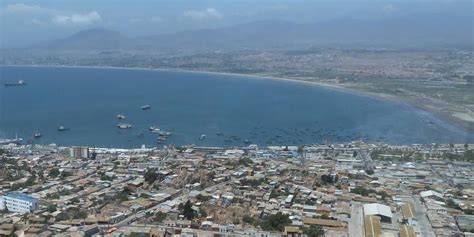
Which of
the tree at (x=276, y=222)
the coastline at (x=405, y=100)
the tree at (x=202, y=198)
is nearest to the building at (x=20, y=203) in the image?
the tree at (x=202, y=198)

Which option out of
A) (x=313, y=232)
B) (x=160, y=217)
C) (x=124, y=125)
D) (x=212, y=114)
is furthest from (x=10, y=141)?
(x=313, y=232)

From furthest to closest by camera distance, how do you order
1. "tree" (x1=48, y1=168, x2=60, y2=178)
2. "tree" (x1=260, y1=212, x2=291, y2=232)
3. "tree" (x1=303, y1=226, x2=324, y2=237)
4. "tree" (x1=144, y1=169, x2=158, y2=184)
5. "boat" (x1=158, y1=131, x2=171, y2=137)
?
"boat" (x1=158, y1=131, x2=171, y2=137) < "tree" (x1=48, y1=168, x2=60, y2=178) < "tree" (x1=144, y1=169, x2=158, y2=184) < "tree" (x1=260, y1=212, x2=291, y2=232) < "tree" (x1=303, y1=226, x2=324, y2=237)

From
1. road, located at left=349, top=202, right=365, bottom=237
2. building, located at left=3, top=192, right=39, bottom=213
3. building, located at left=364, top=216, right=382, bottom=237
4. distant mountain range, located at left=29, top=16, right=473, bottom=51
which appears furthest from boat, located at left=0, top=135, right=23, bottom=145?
distant mountain range, located at left=29, top=16, right=473, bottom=51

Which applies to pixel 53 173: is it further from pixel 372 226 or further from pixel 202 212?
pixel 372 226

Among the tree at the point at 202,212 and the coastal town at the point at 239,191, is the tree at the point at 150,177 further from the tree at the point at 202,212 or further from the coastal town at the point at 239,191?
the tree at the point at 202,212

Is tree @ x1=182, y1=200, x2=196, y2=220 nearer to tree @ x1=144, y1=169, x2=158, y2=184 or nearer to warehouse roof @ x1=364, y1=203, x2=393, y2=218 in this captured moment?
tree @ x1=144, y1=169, x2=158, y2=184

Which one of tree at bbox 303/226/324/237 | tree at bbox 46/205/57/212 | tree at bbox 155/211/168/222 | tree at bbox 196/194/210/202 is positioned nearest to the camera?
tree at bbox 303/226/324/237

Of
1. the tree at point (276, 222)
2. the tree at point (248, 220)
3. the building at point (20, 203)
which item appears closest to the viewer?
the tree at point (276, 222)

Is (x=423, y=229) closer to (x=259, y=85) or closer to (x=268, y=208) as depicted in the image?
(x=268, y=208)
